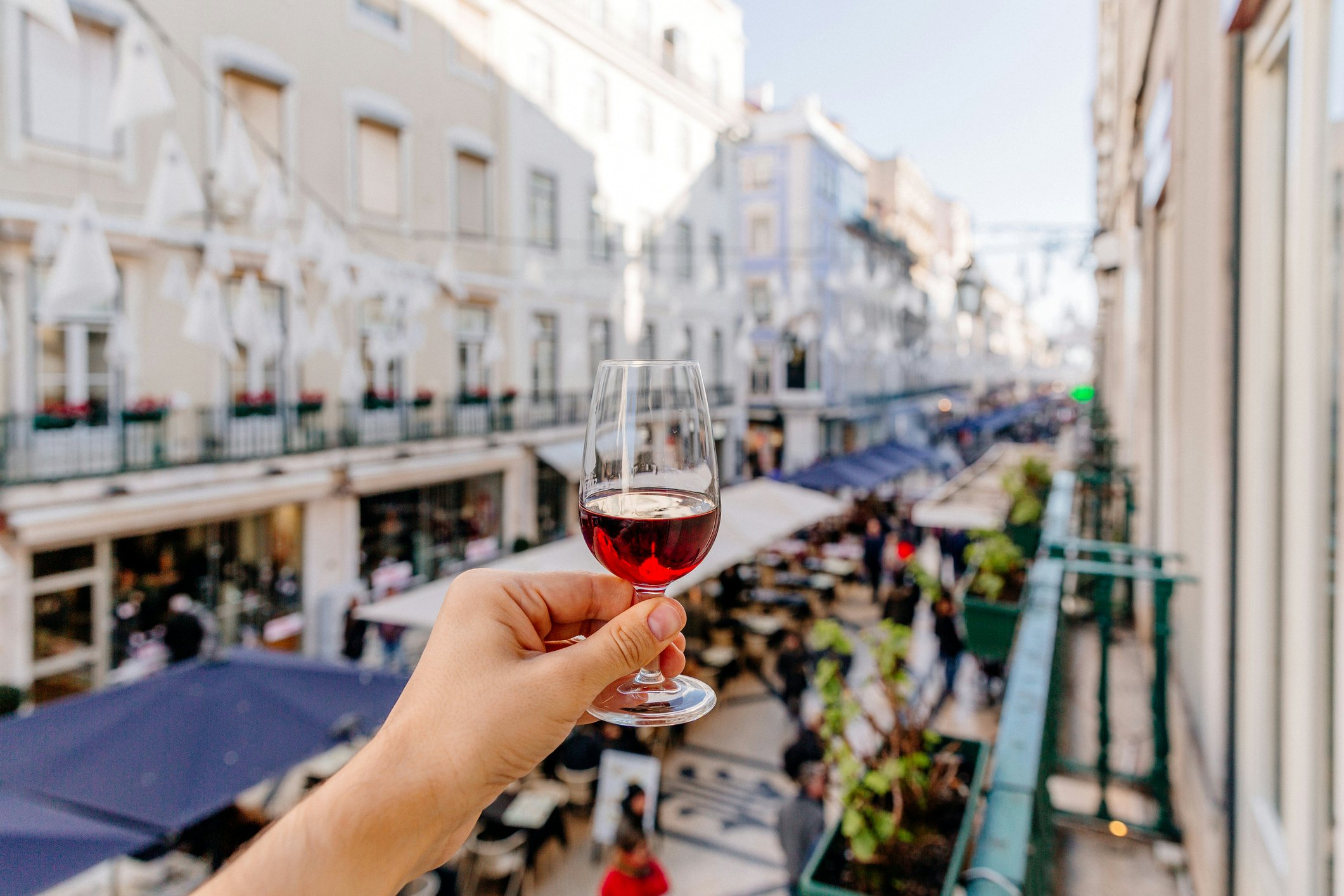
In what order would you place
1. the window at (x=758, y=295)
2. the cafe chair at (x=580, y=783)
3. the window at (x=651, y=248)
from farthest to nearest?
1. the window at (x=758, y=295)
2. the window at (x=651, y=248)
3. the cafe chair at (x=580, y=783)

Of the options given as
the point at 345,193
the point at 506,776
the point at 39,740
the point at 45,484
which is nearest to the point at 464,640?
the point at 506,776

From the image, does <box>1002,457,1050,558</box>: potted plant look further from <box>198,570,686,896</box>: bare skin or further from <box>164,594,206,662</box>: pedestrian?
<box>164,594,206,662</box>: pedestrian

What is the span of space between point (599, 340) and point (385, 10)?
25.2 ft

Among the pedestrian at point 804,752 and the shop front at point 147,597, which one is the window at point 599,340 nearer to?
the shop front at point 147,597

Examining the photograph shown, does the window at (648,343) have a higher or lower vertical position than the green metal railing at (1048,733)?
higher

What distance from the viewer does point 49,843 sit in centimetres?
392

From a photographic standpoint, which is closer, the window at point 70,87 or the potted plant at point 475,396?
the window at point 70,87

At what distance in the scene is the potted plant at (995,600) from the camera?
13.9 feet

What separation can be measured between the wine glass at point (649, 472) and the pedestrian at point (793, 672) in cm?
749

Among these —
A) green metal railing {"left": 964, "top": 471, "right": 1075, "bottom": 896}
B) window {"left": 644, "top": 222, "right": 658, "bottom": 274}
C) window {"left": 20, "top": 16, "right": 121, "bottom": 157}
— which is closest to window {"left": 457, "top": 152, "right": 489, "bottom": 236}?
window {"left": 644, "top": 222, "right": 658, "bottom": 274}

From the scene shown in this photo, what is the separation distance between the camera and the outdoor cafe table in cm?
602

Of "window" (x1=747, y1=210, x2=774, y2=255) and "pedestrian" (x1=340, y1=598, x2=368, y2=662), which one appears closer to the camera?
"pedestrian" (x1=340, y1=598, x2=368, y2=662)

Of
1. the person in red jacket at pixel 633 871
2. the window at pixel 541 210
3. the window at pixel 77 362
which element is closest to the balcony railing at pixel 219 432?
the window at pixel 77 362

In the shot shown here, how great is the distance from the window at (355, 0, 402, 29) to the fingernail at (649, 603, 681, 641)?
14638 mm
